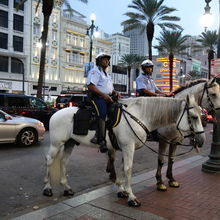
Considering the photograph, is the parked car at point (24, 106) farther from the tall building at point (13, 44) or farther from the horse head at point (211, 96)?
the tall building at point (13, 44)

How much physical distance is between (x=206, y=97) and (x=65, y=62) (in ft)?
179

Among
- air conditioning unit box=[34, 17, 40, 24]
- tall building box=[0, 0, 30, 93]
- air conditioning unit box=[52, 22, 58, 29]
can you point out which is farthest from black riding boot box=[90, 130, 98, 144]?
air conditioning unit box=[52, 22, 58, 29]

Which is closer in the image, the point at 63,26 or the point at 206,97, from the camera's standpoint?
the point at 206,97

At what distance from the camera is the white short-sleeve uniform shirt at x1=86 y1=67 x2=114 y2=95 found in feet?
14.6

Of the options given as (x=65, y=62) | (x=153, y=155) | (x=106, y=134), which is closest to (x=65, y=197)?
(x=106, y=134)

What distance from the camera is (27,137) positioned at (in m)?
9.41

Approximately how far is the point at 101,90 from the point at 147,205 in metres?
2.19

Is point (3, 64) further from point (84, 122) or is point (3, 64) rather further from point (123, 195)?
point (123, 195)

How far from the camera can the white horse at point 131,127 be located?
13.9 ft

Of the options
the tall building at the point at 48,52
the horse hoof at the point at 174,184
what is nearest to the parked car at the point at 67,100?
the horse hoof at the point at 174,184

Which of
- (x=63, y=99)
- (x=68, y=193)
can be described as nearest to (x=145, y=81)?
(x=68, y=193)

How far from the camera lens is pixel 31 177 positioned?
19.4 ft

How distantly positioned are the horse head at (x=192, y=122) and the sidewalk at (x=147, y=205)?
1.14m

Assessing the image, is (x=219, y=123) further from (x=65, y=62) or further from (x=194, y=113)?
(x=65, y=62)
